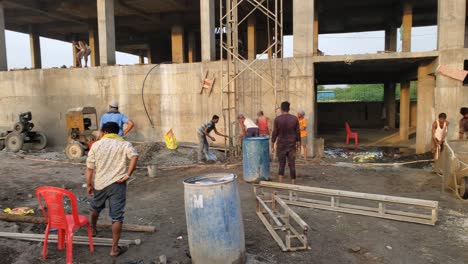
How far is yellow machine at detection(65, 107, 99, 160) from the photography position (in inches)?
472

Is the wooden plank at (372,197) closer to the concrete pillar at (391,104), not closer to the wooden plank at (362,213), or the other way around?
the wooden plank at (362,213)

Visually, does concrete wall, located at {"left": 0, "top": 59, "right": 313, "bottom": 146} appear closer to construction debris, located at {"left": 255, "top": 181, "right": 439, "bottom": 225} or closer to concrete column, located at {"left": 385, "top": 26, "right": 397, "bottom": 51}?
construction debris, located at {"left": 255, "top": 181, "right": 439, "bottom": 225}

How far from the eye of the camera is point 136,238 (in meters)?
5.15

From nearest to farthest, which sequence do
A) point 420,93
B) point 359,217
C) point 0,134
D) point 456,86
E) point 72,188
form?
point 359,217 → point 72,188 → point 456,86 → point 420,93 → point 0,134

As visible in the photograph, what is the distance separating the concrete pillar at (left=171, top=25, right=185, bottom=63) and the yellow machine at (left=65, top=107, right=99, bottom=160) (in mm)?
8375

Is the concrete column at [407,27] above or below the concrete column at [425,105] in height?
above

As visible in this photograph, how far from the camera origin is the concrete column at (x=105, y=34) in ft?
47.2

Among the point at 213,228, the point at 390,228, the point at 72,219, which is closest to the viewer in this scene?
the point at 213,228

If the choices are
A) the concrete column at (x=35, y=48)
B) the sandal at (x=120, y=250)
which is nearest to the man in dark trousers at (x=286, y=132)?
the sandal at (x=120, y=250)

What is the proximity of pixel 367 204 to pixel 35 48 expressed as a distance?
24.2m

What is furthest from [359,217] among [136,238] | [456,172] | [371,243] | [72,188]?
[72,188]

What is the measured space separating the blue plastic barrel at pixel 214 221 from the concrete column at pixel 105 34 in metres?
12.0

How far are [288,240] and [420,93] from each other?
10994 millimetres

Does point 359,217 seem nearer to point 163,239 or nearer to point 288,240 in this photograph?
point 288,240
